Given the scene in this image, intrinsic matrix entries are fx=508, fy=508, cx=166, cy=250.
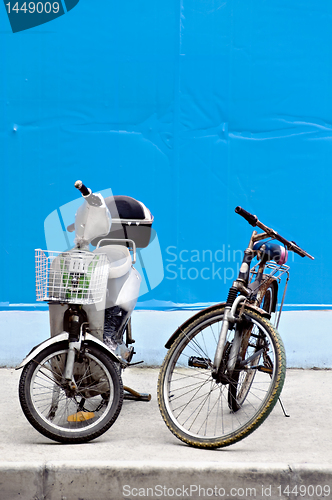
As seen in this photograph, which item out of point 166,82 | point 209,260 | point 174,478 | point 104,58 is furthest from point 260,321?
point 104,58

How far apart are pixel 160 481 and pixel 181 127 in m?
3.61

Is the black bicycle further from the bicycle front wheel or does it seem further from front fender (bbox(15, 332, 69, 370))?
front fender (bbox(15, 332, 69, 370))

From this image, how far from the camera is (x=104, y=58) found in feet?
17.3

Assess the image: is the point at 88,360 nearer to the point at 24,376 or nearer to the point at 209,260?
the point at 24,376

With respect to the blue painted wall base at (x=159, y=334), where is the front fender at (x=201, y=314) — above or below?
above

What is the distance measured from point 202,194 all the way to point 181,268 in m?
0.81

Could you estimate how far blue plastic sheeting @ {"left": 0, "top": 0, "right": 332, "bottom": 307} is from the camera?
17.3 feet

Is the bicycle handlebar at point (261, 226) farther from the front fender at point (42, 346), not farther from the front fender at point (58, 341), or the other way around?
the front fender at point (42, 346)

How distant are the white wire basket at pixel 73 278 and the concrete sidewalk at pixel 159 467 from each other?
91 centimetres

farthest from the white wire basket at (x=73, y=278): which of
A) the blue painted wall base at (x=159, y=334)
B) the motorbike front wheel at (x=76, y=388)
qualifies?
the blue painted wall base at (x=159, y=334)

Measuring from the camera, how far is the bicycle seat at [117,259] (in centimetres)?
342

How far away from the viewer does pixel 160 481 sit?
9.11ft

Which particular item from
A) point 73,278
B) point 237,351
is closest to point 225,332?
point 237,351

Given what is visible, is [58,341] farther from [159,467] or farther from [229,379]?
[229,379]
